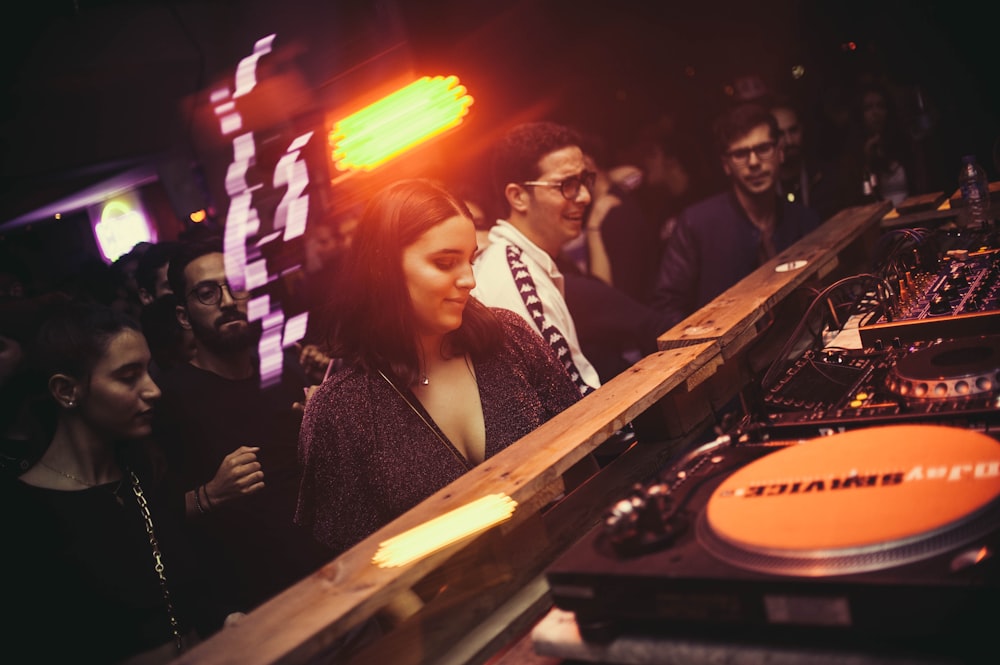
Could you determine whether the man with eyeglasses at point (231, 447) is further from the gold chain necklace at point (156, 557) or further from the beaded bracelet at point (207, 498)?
the gold chain necklace at point (156, 557)

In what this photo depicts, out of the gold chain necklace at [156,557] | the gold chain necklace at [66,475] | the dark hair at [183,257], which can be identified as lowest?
the gold chain necklace at [156,557]

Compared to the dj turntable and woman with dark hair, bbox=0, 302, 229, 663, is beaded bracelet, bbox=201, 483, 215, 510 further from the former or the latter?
the dj turntable

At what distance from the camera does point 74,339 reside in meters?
2.22

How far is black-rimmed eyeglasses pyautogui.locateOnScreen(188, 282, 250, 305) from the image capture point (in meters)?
2.81

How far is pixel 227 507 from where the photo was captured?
2559mm

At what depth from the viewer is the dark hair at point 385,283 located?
2430 mm

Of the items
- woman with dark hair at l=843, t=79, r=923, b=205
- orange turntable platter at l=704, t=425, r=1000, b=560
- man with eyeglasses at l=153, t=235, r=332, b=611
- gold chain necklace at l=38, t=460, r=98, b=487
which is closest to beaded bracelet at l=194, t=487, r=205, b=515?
man with eyeglasses at l=153, t=235, r=332, b=611

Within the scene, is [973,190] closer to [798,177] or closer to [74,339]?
[798,177]

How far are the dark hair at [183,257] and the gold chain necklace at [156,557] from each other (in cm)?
79

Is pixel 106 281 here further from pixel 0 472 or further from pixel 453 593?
pixel 453 593

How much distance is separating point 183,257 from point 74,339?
71cm

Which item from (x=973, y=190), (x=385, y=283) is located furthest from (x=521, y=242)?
(x=973, y=190)

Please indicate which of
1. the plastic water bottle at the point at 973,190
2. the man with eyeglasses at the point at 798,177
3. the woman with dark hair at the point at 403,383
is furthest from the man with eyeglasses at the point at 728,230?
the woman with dark hair at the point at 403,383

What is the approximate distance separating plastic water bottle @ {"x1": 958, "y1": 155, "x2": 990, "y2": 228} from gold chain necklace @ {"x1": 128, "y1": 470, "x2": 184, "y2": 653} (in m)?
3.41
